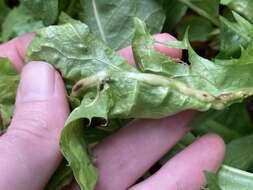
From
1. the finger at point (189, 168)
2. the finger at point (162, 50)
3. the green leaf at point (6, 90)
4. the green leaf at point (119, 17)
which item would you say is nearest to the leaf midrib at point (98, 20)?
the green leaf at point (119, 17)

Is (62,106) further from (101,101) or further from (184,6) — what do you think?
(184,6)

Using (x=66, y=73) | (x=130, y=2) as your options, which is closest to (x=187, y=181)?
(x=66, y=73)

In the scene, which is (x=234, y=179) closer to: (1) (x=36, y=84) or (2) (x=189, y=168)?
(2) (x=189, y=168)

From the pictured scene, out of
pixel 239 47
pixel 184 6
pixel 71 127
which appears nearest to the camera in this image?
pixel 71 127

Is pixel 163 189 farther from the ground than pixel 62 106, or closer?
closer

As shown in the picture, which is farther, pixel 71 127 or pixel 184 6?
pixel 184 6

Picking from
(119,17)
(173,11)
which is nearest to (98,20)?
(119,17)

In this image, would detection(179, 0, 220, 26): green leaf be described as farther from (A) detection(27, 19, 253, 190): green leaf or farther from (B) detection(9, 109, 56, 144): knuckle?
(B) detection(9, 109, 56, 144): knuckle
